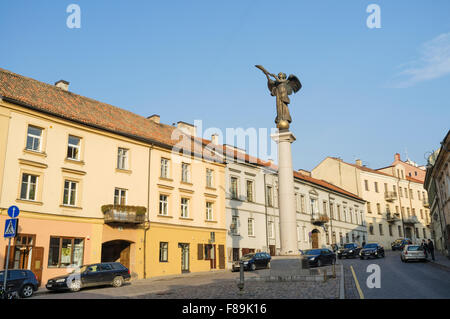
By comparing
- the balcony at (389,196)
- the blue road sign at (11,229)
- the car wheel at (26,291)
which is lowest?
the car wheel at (26,291)

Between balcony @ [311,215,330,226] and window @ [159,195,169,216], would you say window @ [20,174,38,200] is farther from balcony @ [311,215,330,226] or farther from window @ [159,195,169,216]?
balcony @ [311,215,330,226]

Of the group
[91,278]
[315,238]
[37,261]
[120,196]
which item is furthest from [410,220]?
[37,261]

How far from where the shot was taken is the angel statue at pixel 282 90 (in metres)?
22.7

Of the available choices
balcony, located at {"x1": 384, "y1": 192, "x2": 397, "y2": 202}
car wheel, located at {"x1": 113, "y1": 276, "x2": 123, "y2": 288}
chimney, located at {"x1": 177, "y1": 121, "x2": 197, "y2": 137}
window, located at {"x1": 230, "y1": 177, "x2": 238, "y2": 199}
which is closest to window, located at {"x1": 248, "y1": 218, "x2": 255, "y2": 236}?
window, located at {"x1": 230, "y1": 177, "x2": 238, "y2": 199}

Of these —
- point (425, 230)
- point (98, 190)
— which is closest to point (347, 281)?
point (98, 190)

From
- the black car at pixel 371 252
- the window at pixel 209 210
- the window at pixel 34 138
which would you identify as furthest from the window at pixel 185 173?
the black car at pixel 371 252

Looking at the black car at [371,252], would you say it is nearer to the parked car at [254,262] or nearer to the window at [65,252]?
the parked car at [254,262]

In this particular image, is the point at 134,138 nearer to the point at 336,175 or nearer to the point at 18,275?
the point at 18,275

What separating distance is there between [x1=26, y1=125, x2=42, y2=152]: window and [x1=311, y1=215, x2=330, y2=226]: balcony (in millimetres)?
34183

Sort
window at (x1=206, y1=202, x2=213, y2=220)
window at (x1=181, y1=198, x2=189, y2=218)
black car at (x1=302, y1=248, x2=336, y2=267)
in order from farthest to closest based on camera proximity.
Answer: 1. window at (x1=206, y1=202, x2=213, y2=220)
2. window at (x1=181, y1=198, x2=189, y2=218)
3. black car at (x1=302, y1=248, x2=336, y2=267)

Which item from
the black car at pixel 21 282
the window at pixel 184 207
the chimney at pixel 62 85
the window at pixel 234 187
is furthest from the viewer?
the window at pixel 234 187

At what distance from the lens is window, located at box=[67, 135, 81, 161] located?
26297 millimetres

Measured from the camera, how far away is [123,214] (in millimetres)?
27203

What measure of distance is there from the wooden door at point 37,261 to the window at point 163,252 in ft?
29.7
